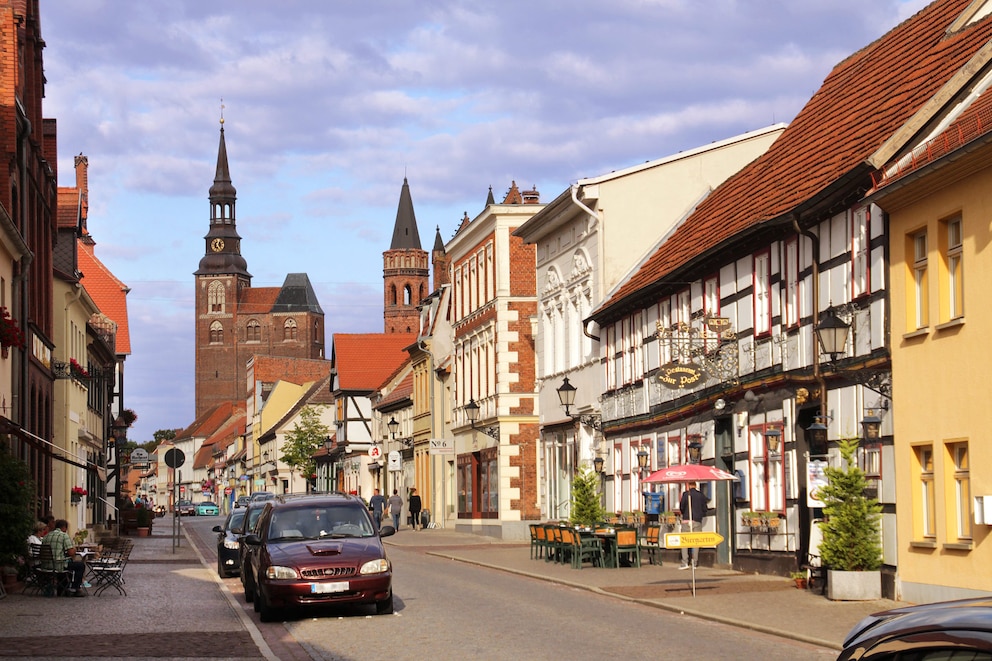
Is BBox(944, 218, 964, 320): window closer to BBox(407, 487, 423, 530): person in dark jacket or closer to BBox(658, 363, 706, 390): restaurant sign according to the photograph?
BBox(658, 363, 706, 390): restaurant sign

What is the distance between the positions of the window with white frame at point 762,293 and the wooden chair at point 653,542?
226 inches

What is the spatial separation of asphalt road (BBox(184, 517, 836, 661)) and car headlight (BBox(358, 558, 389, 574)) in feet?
2.00

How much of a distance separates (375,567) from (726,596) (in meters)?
5.36

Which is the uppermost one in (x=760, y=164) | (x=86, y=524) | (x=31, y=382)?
(x=760, y=164)

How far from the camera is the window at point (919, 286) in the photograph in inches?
793

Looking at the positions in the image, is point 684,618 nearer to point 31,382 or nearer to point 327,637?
point 327,637

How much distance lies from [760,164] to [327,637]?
1714cm

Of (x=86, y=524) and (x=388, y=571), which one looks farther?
(x=86, y=524)

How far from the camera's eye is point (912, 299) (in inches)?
800

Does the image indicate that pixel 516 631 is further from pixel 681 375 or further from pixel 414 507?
pixel 414 507

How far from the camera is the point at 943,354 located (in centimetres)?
Result: 1933

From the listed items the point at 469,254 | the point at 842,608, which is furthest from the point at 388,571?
the point at 469,254

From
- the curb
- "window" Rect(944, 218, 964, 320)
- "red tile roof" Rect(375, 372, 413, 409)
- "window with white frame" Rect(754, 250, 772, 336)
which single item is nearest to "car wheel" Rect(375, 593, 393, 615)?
the curb

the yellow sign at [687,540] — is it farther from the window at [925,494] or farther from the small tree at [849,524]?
the window at [925,494]
